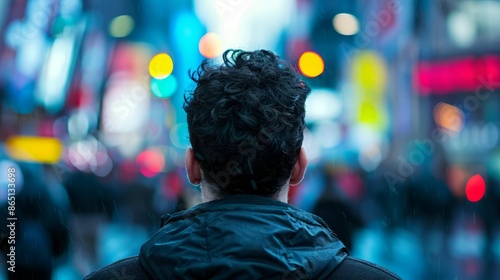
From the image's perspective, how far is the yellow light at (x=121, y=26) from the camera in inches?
430

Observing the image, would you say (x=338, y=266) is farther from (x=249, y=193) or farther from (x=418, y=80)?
(x=418, y=80)

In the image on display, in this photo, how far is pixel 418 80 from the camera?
48.0 ft

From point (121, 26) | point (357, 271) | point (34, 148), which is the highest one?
point (121, 26)

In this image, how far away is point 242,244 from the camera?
149 cm

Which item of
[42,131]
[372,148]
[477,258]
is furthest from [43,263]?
[372,148]

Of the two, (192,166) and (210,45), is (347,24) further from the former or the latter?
(192,166)

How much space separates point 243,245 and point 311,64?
32.1ft

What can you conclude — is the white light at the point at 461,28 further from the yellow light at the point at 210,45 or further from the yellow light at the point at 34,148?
the yellow light at the point at 34,148

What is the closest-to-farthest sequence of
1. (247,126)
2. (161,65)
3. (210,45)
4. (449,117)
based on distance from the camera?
(247,126), (210,45), (161,65), (449,117)

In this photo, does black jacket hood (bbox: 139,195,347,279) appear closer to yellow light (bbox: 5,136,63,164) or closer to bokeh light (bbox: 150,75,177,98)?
yellow light (bbox: 5,136,63,164)

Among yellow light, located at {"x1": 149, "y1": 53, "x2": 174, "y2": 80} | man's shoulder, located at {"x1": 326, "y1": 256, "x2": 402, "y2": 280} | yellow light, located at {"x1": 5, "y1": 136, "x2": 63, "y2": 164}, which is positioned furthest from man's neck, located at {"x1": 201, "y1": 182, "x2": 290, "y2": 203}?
yellow light, located at {"x1": 149, "y1": 53, "x2": 174, "y2": 80}

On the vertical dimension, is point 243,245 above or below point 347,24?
below

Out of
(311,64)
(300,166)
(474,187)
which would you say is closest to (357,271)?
(300,166)

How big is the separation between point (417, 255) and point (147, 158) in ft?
23.6
